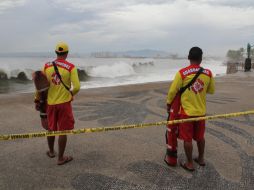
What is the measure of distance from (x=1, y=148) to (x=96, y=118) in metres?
2.68

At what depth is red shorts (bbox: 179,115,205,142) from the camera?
4.04 metres

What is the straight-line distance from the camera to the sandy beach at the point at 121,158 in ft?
12.7

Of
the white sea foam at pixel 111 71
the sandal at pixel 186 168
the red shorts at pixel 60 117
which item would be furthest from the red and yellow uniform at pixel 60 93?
the white sea foam at pixel 111 71

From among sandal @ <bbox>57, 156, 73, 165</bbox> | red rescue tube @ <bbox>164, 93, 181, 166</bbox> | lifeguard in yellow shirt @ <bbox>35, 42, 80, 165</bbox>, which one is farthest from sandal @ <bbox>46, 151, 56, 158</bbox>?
red rescue tube @ <bbox>164, 93, 181, 166</bbox>

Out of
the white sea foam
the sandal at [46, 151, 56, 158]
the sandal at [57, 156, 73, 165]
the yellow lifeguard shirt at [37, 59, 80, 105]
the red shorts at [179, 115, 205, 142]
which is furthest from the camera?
the white sea foam

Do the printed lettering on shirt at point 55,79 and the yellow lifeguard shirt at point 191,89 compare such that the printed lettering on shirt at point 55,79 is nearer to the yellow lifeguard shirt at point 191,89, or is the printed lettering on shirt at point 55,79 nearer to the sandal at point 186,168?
the yellow lifeguard shirt at point 191,89

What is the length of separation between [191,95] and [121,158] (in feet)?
5.16

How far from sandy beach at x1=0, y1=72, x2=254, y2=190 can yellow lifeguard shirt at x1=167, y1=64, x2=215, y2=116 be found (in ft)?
3.05

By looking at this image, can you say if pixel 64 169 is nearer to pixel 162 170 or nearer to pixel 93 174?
pixel 93 174

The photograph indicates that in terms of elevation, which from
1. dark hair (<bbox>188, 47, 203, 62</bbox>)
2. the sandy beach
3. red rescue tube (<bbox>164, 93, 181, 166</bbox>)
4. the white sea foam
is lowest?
the white sea foam

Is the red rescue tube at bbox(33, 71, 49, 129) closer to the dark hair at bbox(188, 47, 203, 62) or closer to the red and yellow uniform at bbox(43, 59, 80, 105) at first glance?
the red and yellow uniform at bbox(43, 59, 80, 105)

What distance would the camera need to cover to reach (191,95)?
3.98 meters

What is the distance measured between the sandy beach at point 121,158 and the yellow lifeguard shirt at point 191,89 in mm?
930

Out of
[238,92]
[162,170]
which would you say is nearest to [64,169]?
[162,170]
